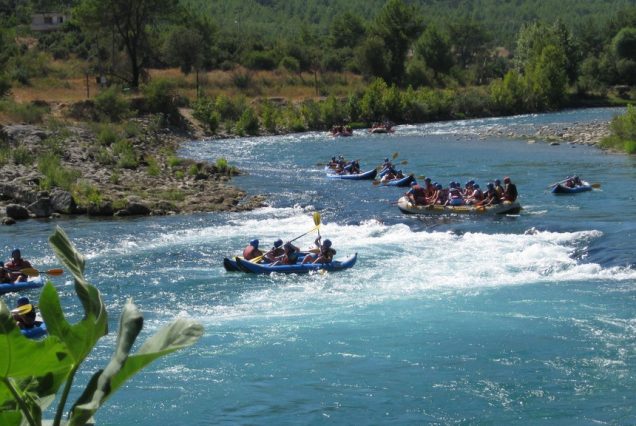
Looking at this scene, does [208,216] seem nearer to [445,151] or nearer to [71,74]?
[445,151]

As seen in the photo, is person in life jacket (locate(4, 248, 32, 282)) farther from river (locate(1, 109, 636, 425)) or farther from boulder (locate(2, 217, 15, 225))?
boulder (locate(2, 217, 15, 225))

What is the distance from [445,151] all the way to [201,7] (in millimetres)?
126122

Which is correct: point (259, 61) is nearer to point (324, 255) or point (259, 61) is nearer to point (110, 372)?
point (324, 255)

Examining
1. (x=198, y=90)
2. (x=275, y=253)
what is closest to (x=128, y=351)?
(x=275, y=253)

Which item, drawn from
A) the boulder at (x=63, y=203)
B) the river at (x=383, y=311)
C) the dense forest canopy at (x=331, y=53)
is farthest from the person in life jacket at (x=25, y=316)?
the dense forest canopy at (x=331, y=53)

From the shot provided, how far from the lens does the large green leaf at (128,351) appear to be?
72.1 inches

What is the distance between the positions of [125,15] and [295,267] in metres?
44.1

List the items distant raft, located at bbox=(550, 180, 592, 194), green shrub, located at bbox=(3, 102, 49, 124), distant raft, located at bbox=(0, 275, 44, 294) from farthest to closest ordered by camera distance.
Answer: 1. green shrub, located at bbox=(3, 102, 49, 124)
2. distant raft, located at bbox=(550, 180, 592, 194)
3. distant raft, located at bbox=(0, 275, 44, 294)

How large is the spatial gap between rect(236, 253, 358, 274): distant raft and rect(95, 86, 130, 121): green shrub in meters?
32.1

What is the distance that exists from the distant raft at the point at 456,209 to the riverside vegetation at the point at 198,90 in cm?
515

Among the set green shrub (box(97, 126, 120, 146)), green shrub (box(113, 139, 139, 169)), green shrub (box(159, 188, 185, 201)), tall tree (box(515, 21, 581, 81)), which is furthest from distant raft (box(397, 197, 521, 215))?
tall tree (box(515, 21, 581, 81))

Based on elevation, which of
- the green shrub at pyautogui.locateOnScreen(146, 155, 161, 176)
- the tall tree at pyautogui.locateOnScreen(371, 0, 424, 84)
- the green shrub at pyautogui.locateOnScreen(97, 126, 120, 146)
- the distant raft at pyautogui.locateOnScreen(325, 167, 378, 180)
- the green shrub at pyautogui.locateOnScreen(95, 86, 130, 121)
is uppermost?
the tall tree at pyautogui.locateOnScreen(371, 0, 424, 84)

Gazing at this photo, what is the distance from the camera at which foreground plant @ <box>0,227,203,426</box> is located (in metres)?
1.84

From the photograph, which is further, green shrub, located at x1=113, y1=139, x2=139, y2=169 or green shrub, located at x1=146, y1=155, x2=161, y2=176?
green shrub, located at x1=113, y1=139, x2=139, y2=169
